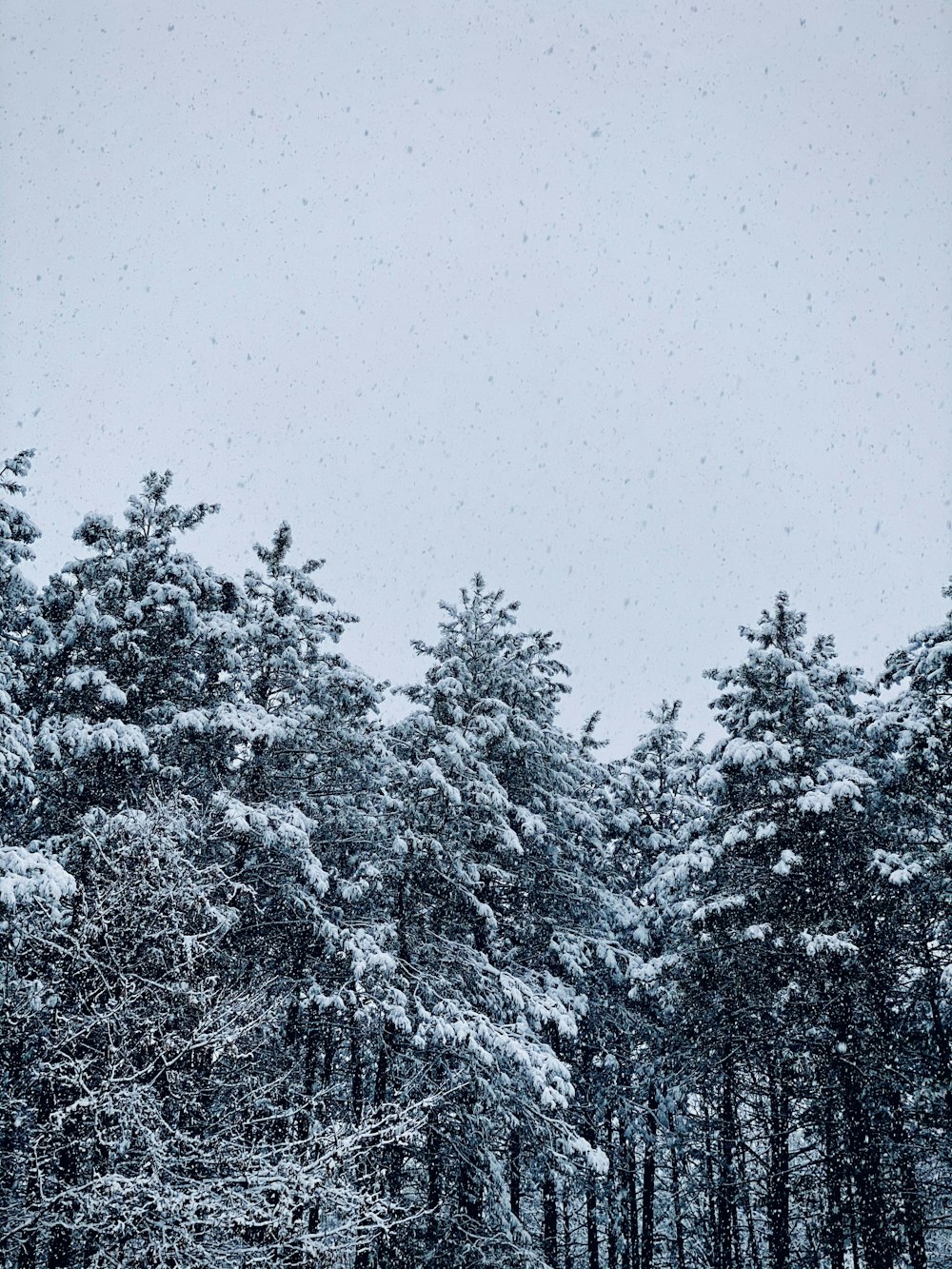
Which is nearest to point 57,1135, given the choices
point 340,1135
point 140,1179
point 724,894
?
point 140,1179

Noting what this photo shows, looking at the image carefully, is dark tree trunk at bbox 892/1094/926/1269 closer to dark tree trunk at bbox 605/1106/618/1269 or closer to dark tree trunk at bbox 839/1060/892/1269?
dark tree trunk at bbox 839/1060/892/1269

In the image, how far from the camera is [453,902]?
49.1 ft

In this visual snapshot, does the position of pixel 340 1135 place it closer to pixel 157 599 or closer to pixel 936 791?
pixel 157 599

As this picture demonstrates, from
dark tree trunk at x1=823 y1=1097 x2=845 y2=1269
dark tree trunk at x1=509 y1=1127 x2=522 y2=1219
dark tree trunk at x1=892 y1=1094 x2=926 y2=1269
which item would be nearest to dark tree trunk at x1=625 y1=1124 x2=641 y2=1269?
dark tree trunk at x1=509 y1=1127 x2=522 y2=1219

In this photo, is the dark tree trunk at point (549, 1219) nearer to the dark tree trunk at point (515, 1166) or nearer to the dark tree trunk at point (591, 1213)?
the dark tree trunk at point (515, 1166)

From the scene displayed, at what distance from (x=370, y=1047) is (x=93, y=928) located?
8.01 m

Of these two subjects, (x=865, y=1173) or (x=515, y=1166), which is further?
(x=515, y=1166)

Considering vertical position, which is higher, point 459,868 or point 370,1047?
point 459,868

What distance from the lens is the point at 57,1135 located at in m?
7.75

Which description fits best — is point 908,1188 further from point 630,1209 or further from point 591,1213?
point 630,1209

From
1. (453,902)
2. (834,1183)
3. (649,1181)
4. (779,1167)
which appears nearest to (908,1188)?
(834,1183)

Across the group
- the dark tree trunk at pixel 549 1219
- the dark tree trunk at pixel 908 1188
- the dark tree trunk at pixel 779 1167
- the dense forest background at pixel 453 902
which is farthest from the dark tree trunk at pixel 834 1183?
the dark tree trunk at pixel 549 1219

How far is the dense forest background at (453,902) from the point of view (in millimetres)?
10070

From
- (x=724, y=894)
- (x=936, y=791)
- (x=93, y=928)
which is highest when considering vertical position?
(x=936, y=791)
